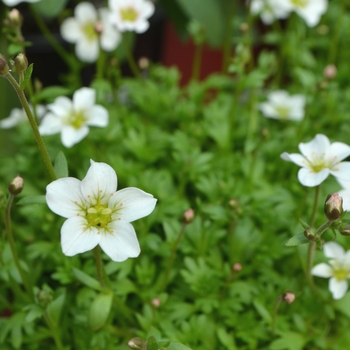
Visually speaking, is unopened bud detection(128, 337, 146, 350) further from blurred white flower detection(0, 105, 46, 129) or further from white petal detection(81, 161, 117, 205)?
blurred white flower detection(0, 105, 46, 129)

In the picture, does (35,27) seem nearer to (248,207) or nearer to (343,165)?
(248,207)

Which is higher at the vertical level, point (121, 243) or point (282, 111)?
point (121, 243)

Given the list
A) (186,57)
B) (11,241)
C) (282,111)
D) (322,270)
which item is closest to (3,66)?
(11,241)

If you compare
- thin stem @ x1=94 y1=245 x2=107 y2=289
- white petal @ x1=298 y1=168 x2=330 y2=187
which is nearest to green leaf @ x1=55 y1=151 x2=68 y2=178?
thin stem @ x1=94 y1=245 x2=107 y2=289

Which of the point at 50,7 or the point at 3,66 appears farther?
the point at 50,7

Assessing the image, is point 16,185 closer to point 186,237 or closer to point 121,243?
point 121,243

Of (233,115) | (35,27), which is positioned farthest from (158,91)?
(35,27)
